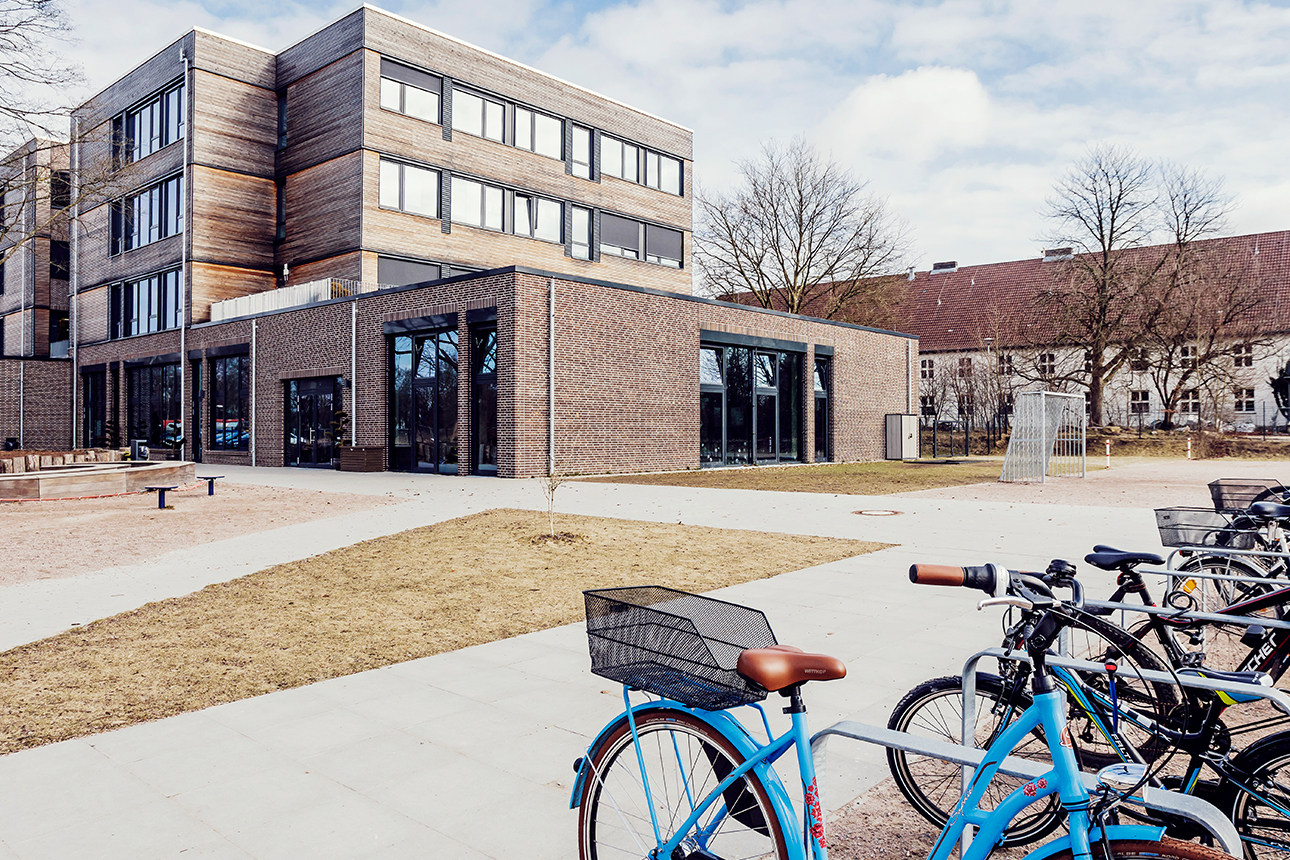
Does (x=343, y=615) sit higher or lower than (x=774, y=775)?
lower

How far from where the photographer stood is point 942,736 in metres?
3.39

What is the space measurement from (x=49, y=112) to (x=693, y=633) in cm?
2452

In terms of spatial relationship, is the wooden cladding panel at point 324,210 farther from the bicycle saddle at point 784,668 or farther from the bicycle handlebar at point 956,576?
the bicycle saddle at point 784,668

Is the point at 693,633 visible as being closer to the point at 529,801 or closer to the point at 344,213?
the point at 529,801

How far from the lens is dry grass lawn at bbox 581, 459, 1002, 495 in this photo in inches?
788

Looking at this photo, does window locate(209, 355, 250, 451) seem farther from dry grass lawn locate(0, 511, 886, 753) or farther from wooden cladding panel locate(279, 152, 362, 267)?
dry grass lawn locate(0, 511, 886, 753)

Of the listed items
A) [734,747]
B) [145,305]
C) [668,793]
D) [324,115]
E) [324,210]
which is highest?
[324,115]

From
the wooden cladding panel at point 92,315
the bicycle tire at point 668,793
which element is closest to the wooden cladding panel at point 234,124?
the wooden cladding panel at point 92,315

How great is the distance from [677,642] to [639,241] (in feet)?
123

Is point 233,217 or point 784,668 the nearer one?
point 784,668

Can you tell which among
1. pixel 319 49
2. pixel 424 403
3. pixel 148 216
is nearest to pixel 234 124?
pixel 319 49

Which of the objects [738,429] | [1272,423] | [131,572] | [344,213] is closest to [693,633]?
[131,572]

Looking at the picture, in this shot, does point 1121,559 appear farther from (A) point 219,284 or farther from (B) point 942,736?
(A) point 219,284

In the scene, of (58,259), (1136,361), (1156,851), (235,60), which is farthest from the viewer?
(58,259)
